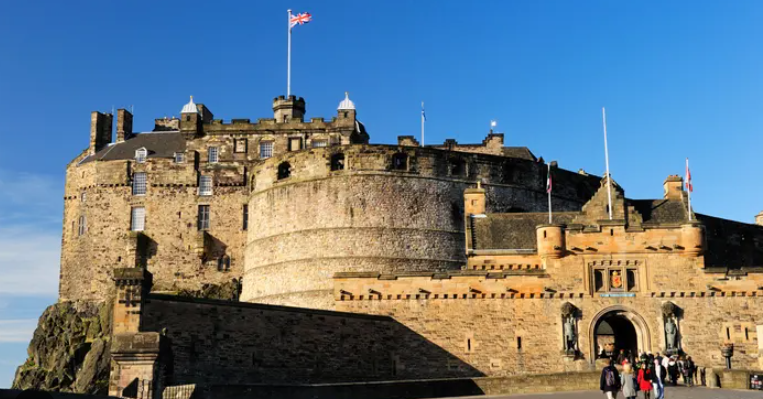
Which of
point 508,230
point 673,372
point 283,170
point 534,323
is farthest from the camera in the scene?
point 283,170

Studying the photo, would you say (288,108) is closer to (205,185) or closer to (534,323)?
(205,185)

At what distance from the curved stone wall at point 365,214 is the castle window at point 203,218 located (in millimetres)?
5960

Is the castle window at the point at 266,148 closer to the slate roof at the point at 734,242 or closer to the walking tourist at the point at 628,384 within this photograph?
the slate roof at the point at 734,242

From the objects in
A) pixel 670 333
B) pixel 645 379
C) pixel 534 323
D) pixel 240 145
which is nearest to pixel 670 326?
pixel 670 333

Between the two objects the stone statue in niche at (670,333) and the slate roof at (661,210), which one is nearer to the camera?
the stone statue in niche at (670,333)

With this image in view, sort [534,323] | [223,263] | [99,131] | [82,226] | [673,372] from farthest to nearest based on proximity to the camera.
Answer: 1. [99,131]
2. [82,226]
3. [223,263]
4. [534,323]
5. [673,372]

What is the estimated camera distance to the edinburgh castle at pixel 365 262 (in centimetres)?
2973

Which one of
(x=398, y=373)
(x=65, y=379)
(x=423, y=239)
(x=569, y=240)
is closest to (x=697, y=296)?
(x=569, y=240)

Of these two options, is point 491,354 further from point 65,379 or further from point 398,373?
point 65,379

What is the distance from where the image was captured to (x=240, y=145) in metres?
52.9

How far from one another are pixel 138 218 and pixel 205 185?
426 cm

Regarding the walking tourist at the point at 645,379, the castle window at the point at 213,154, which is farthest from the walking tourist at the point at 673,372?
the castle window at the point at 213,154

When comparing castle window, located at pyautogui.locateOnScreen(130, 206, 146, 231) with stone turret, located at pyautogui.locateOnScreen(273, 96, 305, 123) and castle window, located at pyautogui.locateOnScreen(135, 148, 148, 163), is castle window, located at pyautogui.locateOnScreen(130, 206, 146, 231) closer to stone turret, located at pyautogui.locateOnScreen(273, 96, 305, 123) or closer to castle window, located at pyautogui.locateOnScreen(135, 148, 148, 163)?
castle window, located at pyautogui.locateOnScreen(135, 148, 148, 163)

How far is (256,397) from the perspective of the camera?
2108 centimetres
